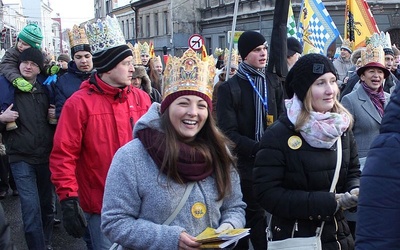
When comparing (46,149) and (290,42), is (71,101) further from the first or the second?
(290,42)

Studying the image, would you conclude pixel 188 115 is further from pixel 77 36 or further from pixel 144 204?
pixel 77 36

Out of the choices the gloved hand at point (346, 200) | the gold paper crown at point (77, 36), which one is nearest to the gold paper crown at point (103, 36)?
the gold paper crown at point (77, 36)

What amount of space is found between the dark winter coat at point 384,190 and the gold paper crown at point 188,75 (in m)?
1.34

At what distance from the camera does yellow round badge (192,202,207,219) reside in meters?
2.94

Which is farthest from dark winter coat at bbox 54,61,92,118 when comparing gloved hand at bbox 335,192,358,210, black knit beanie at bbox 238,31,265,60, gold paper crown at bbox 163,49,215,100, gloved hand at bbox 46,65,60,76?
gloved hand at bbox 335,192,358,210

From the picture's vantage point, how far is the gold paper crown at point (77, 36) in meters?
5.47

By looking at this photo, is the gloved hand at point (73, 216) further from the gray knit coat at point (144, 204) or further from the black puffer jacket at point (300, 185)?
the black puffer jacket at point (300, 185)

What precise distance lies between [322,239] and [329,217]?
145 mm

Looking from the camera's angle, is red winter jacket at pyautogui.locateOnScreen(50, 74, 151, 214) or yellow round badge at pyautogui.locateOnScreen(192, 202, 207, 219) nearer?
yellow round badge at pyautogui.locateOnScreen(192, 202, 207, 219)

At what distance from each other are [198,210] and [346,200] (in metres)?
0.86

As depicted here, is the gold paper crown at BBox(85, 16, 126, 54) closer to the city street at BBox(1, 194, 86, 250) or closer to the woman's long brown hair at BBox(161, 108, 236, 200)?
the woman's long brown hair at BBox(161, 108, 236, 200)

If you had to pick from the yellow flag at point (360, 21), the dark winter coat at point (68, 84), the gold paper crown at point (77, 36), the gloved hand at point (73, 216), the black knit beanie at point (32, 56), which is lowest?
the gloved hand at point (73, 216)

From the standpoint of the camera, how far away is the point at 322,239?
3367 millimetres

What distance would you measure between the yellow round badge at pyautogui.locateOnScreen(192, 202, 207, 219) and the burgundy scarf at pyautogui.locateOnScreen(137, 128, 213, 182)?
0.43 ft
